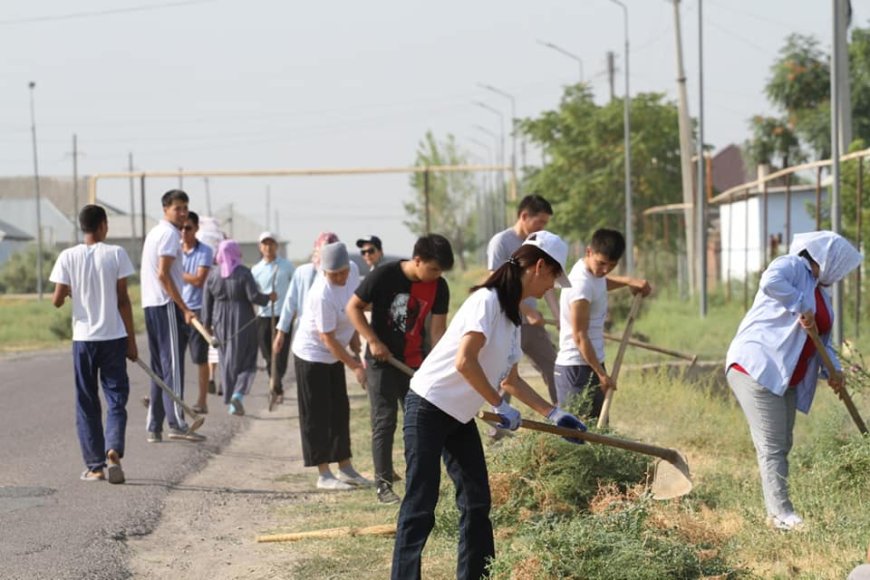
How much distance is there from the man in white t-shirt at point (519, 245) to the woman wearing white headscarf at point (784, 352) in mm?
2472

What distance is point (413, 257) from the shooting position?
9258mm

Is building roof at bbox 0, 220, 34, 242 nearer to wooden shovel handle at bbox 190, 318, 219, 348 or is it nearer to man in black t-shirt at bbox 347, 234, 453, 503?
wooden shovel handle at bbox 190, 318, 219, 348

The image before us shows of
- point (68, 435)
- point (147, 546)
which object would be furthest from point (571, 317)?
point (68, 435)

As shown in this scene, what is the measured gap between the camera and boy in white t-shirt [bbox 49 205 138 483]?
34.3 feet

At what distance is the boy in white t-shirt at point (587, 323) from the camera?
31.7 feet

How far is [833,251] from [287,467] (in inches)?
201

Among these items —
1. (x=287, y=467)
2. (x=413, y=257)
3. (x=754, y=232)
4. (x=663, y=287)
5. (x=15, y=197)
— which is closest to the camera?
(x=413, y=257)

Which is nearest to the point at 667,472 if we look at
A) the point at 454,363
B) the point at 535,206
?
the point at 454,363

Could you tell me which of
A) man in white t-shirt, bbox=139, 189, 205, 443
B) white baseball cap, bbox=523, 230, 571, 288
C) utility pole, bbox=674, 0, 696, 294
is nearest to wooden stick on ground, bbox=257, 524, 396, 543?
white baseball cap, bbox=523, 230, 571, 288

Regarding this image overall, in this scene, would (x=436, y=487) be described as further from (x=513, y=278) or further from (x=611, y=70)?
(x=611, y=70)

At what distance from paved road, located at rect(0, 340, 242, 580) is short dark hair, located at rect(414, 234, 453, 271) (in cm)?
215

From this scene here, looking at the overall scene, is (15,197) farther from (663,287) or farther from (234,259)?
(234,259)

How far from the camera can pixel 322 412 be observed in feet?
34.4

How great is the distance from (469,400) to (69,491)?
13.6 ft
